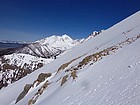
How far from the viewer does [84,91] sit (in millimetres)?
10750

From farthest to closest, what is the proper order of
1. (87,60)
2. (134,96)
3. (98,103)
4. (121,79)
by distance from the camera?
(87,60), (121,79), (98,103), (134,96)

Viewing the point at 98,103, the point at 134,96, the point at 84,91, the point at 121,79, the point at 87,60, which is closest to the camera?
the point at 134,96

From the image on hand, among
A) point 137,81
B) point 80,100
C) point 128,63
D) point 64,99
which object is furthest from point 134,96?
point 64,99

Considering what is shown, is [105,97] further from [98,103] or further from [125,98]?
[125,98]

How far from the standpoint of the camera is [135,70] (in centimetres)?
989

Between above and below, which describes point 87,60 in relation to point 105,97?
above

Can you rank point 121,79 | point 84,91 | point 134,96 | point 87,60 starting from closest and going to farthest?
point 134,96 → point 121,79 → point 84,91 → point 87,60

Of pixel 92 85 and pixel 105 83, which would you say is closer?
pixel 105 83

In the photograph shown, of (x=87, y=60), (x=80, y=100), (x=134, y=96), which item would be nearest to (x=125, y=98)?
(x=134, y=96)

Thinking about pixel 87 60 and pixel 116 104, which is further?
pixel 87 60

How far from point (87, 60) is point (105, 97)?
9.01 metres

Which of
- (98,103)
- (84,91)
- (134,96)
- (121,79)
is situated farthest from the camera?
(84,91)

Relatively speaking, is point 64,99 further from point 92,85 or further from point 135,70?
point 135,70

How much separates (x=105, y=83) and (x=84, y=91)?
1298 mm
